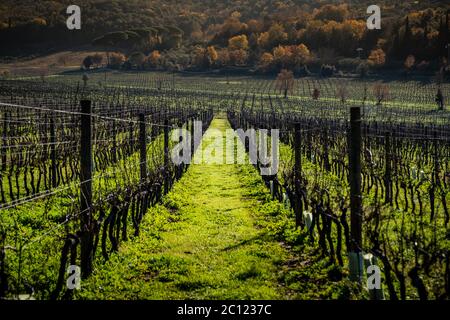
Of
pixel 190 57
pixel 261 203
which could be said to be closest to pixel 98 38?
pixel 190 57

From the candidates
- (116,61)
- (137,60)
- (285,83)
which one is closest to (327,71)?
(285,83)

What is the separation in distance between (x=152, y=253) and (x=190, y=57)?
13125cm

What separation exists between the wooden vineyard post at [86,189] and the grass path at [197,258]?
0.79ft

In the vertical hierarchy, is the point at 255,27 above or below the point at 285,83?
above

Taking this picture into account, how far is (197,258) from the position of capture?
714cm

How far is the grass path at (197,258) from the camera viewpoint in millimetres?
5801

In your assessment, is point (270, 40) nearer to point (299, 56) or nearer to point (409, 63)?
point (299, 56)

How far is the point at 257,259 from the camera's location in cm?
698

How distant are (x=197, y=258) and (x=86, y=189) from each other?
1.86 meters

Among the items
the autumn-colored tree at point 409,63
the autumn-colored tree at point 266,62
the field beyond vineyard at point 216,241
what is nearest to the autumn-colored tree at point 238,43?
the autumn-colored tree at point 266,62

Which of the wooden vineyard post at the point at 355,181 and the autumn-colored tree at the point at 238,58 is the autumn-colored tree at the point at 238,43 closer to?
the autumn-colored tree at the point at 238,58

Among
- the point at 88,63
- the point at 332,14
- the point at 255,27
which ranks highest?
the point at 332,14
